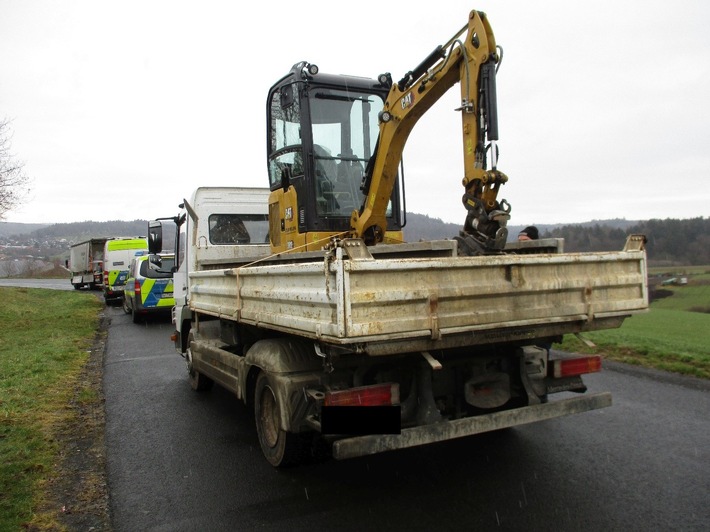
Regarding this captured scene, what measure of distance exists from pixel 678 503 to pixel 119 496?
3924 millimetres

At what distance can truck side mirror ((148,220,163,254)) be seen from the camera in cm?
834

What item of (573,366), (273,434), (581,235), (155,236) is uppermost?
(581,235)

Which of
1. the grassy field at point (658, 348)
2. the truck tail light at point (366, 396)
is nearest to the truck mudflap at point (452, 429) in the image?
the truck tail light at point (366, 396)

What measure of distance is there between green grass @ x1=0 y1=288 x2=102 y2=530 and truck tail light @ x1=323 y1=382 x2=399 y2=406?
2180 mm

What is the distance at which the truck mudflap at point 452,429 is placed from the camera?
144 inches

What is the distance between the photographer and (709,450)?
15.3ft

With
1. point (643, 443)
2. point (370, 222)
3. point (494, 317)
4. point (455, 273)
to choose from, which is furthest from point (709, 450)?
point (370, 222)

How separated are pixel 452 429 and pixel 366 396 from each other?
618mm

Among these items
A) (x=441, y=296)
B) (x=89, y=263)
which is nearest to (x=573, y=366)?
(x=441, y=296)

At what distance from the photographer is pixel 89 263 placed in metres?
34.2

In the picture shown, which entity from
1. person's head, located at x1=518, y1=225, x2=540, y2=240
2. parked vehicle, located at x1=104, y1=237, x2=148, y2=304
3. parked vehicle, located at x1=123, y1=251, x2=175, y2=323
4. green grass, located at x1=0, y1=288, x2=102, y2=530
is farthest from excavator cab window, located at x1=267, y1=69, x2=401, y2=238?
parked vehicle, located at x1=104, y1=237, x2=148, y2=304

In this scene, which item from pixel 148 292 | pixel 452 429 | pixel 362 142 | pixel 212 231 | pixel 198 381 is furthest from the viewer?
pixel 148 292

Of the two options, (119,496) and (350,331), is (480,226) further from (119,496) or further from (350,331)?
Answer: (119,496)

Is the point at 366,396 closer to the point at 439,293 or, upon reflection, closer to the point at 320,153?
the point at 439,293
